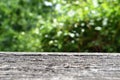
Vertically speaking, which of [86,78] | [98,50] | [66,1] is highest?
[66,1]

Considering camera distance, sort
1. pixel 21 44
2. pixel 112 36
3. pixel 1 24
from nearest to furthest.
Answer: pixel 112 36 < pixel 21 44 < pixel 1 24

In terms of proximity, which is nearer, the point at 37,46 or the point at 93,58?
the point at 93,58

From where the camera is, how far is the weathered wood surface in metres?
0.68

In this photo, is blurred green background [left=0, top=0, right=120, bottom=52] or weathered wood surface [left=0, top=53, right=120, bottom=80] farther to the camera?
blurred green background [left=0, top=0, right=120, bottom=52]

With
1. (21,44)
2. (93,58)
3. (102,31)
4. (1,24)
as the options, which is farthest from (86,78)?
(1,24)

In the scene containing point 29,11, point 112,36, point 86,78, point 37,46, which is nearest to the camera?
point 86,78

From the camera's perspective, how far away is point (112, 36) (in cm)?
274

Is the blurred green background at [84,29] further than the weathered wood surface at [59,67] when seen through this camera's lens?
Yes

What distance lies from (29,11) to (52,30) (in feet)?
7.31

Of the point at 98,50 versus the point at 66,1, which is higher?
the point at 66,1

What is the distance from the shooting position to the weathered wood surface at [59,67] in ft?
2.23

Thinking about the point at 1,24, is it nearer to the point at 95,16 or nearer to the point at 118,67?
the point at 95,16

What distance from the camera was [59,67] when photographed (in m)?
0.70

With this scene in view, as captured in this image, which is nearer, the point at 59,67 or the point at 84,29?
the point at 59,67
